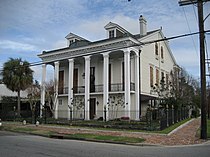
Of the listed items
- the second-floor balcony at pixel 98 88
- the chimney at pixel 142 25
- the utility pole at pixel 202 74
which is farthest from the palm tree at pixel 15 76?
the utility pole at pixel 202 74

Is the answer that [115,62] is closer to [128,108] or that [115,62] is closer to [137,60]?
[137,60]

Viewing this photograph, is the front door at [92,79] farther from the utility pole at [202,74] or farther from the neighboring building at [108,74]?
the utility pole at [202,74]

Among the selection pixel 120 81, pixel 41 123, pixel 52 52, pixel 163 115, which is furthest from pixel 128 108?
pixel 52 52

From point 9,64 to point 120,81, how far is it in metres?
13.3

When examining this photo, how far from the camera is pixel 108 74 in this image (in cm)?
2897

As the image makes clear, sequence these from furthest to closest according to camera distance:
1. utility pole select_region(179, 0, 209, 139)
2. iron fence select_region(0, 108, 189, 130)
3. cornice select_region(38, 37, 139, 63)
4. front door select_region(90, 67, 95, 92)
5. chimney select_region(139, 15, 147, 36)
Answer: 1. chimney select_region(139, 15, 147, 36)
2. front door select_region(90, 67, 95, 92)
3. cornice select_region(38, 37, 139, 63)
4. iron fence select_region(0, 108, 189, 130)
5. utility pole select_region(179, 0, 209, 139)

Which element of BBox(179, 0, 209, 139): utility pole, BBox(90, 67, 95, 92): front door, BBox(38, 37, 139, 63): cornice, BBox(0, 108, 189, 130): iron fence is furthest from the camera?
BBox(90, 67, 95, 92): front door

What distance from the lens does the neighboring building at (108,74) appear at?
90.1 feet

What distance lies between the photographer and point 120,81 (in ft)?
98.1

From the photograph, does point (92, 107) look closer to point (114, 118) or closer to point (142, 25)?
point (114, 118)

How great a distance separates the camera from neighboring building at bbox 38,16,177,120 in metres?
27.5

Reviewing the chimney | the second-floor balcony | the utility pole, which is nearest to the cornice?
the second-floor balcony

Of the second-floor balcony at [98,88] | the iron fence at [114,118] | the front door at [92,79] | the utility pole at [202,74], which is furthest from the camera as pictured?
the front door at [92,79]

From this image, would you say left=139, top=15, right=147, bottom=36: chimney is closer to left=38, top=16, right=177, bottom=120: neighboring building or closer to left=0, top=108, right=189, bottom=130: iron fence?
left=38, top=16, right=177, bottom=120: neighboring building
